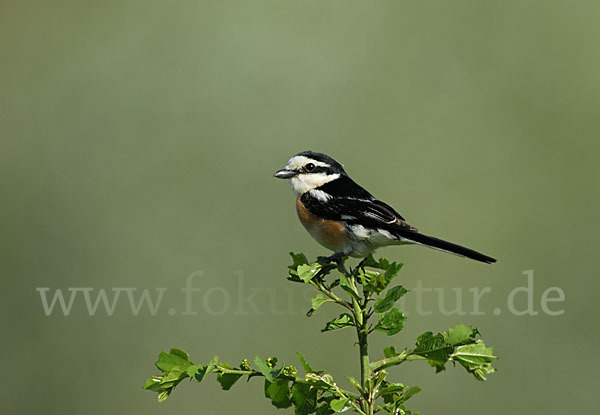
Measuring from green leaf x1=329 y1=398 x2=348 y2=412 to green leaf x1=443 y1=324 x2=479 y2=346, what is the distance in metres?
0.38

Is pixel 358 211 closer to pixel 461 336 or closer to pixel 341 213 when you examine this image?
pixel 341 213

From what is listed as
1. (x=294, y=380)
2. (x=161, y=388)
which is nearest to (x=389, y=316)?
(x=294, y=380)

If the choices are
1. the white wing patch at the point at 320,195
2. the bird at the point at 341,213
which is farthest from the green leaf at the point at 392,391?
the white wing patch at the point at 320,195

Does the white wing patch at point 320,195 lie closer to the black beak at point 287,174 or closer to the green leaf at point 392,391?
the black beak at point 287,174

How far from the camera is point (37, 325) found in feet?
30.6

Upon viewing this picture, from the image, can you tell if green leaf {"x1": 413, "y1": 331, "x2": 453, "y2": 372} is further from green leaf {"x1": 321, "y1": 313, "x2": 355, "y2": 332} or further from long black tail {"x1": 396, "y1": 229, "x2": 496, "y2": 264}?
long black tail {"x1": 396, "y1": 229, "x2": 496, "y2": 264}

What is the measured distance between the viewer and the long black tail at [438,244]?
10.8ft

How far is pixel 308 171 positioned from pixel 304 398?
2.88 m

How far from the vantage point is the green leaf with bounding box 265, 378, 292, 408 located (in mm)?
2100

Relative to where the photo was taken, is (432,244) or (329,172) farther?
(329,172)

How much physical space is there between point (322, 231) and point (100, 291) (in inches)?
210

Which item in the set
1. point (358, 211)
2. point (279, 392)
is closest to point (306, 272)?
point (279, 392)

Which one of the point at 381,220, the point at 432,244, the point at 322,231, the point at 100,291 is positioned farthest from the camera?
the point at 100,291

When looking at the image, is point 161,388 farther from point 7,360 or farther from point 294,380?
point 7,360
